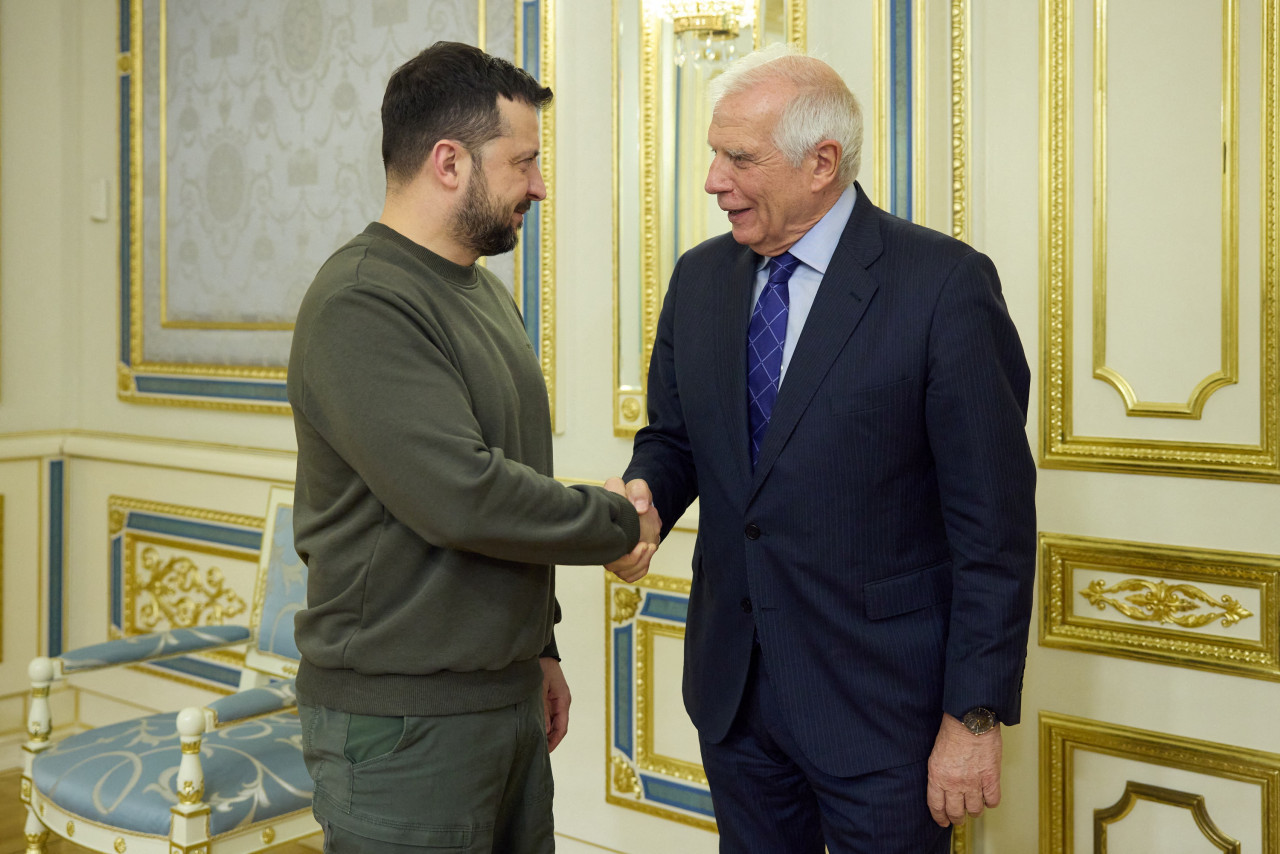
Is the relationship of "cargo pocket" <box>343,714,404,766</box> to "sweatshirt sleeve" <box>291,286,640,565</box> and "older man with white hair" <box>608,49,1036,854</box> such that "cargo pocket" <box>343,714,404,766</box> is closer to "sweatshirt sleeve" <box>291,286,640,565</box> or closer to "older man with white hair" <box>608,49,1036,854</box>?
"sweatshirt sleeve" <box>291,286,640,565</box>

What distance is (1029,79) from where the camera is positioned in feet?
7.67

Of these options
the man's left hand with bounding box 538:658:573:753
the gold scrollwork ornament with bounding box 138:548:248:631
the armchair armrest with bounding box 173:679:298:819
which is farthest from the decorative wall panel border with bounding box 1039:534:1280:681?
the gold scrollwork ornament with bounding box 138:548:248:631

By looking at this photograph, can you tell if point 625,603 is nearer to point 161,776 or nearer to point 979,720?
point 161,776

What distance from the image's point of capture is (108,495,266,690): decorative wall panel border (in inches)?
149

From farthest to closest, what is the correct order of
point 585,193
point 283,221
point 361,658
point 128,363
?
1. point 128,363
2. point 283,221
3. point 585,193
4. point 361,658

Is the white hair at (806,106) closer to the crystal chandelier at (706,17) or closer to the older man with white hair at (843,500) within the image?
the older man with white hair at (843,500)

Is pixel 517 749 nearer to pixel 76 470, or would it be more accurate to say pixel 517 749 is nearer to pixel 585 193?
pixel 585 193

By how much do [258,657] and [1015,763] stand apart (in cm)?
185

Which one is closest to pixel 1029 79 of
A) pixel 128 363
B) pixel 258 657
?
pixel 258 657

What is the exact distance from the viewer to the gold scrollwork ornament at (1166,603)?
218cm

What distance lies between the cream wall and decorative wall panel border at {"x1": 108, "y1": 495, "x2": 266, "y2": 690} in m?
0.07

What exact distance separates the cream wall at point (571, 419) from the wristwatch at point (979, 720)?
32.9 inches

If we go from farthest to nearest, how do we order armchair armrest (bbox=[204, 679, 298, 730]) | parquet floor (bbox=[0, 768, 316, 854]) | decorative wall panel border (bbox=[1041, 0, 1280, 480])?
1. parquet floor (bbox=[0, 768, 316, 854])
2. armchair armrest (bbox=[204, 679, 298, 730])
3. decorative wall panel border (bbox=[1041, 0, 1280, 480])

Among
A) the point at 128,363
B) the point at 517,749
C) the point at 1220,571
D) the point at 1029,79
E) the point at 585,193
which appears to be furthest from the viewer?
the point at 128,363
